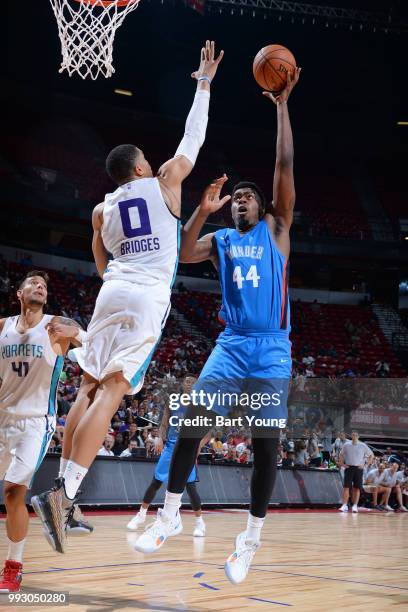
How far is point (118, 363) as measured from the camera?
4117 millimetres

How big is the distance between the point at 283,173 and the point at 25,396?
229 centimetres

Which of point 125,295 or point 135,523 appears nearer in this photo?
point 125,295

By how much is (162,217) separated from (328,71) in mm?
25639

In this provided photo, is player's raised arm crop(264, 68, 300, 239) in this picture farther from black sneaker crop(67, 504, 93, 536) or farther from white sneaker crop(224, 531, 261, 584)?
black sneaker crop(67, 504, 93, 536)

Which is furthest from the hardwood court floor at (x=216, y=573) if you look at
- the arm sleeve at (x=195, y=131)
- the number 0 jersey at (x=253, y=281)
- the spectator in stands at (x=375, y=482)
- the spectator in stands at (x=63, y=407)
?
the spectator in stands at (x=375, y=482)

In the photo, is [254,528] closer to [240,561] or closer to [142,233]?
[240,561]

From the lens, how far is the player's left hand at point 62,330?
4945mm

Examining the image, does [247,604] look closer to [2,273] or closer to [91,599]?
[91,599]

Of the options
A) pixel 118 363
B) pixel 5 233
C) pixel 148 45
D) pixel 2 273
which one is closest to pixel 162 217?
pixel 118 363

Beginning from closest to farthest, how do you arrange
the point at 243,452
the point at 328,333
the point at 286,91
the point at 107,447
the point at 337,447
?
the point at 286,91
the point at 107,447
the point at 243,452
the point at 337,447
the point at 328,333

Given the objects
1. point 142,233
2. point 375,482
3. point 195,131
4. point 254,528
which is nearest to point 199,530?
point 254,528

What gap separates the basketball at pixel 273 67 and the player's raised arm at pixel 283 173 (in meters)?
0.07

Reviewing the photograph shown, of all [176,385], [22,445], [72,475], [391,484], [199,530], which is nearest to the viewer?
[72,475]

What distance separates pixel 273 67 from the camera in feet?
17.3
